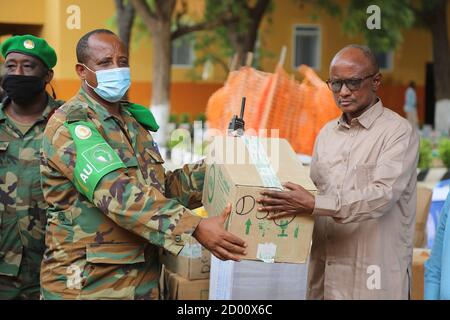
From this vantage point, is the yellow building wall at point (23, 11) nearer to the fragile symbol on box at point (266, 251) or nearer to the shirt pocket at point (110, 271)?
the shirt pocket at point (110, 271)

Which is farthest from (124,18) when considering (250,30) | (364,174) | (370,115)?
(364,174)

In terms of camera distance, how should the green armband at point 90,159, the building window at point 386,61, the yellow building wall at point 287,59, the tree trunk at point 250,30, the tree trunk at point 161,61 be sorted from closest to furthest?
the green armband at point 90,159 → the tree trunk at point 161,61 → the tree trunk at point 250,30 → the yellow building wall at point 287,59 → the building window at point 386,61

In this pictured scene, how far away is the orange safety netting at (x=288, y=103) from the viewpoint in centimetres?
543

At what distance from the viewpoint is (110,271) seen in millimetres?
2695

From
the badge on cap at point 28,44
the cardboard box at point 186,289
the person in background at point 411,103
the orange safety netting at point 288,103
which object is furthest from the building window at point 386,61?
the badge on cap at point 28,44

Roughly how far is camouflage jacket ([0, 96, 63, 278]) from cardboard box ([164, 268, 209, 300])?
896 mm

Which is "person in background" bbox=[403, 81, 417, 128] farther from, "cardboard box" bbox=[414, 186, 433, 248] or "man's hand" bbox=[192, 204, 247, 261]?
"man's hand" bbox=[192, 204, 247, 261]

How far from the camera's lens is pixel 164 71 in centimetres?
1380

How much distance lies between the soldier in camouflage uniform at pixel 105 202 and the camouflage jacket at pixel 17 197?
23.3 inches

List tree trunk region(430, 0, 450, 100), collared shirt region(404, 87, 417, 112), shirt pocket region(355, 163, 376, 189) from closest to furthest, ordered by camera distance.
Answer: shirt pocket region(355, 163, 376, 189), tree trunk region(430, 0, 450, 100), collared shirt region(404, 87, 417, 112)

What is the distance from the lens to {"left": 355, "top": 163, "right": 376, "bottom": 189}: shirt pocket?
2.91 m

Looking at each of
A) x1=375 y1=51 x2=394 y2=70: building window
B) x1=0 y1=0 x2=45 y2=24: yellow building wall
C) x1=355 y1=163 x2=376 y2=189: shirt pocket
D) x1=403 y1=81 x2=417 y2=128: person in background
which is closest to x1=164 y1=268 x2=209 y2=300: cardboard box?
x1=355 y1=163 x2=376 y2=189: shirt pocket

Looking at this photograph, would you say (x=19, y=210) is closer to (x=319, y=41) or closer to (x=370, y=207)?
(x=370, y=207)
